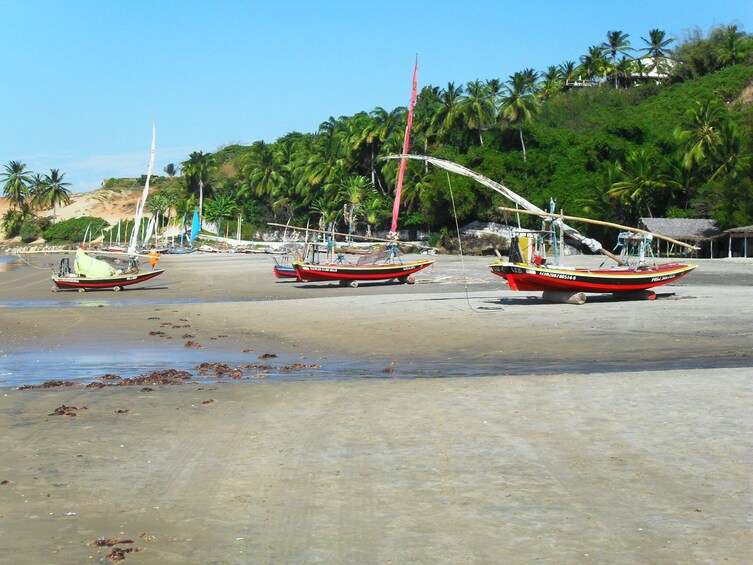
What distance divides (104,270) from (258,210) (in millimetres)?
81059

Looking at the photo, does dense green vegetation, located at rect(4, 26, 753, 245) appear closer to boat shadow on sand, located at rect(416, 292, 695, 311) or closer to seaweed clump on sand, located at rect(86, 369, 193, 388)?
boat shadow on sand, located at rect(416, 292, 695, 311)

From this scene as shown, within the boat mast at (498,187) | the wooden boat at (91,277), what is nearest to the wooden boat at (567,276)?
the boat mast at (498,187)

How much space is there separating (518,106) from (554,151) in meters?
5.44

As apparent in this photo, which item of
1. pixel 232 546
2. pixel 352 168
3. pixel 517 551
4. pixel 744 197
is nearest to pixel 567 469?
pixel 517 551

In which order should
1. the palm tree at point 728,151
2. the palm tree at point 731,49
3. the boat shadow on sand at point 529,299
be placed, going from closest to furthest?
the boat shadow on sand at point 529,299, the palm tree at point 728,151, the palm tree at point 731,49

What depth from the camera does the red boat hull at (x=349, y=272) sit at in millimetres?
41312

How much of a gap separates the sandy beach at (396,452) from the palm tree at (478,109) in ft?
220

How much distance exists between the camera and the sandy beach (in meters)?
6.64

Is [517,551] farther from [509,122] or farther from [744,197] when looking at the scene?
[509,122]

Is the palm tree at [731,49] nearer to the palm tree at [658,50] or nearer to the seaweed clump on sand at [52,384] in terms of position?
the palm tree at [658,50]

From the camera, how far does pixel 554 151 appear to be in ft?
270

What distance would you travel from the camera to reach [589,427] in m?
10.2

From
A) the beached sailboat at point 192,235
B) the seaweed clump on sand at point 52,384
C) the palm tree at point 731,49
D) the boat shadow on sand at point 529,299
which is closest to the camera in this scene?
the seaweed clump on sand at point 52,384

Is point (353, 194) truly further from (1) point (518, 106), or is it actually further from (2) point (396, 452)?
(2) point (396, 452)
